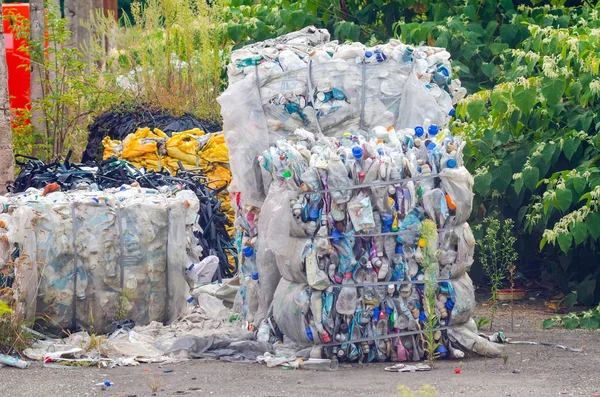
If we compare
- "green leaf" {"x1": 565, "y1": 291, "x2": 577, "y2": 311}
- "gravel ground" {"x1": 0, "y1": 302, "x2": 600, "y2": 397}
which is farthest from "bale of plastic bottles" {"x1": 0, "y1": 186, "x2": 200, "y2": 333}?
"green leaf" {"x1": 565, "y1": 291, "x2": 577, "y2": 311}

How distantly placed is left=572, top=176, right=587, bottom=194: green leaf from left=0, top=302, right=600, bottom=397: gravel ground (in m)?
1.57

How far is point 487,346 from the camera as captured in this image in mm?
6766

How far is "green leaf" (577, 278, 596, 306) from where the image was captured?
8734mm

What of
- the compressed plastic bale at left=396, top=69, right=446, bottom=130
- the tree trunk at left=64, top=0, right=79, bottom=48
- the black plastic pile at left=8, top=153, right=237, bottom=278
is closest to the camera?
the compressed plastic bale at left=396, top=69, right=446, bottom=130

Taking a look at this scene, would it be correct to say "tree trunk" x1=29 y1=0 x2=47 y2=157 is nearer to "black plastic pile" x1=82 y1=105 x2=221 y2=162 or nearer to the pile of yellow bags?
"black plastic pile" x1=82 y1=105 x2=221 y2=162

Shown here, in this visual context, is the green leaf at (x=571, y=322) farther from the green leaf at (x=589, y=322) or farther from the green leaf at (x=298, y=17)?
the green leaf at (x=298, y=17)

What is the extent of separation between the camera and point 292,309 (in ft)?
22.1

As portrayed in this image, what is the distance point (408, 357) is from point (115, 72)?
10054 millimetres

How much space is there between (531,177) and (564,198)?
0.66 metres

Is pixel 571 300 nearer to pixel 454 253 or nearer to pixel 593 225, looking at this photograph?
pixel 593 225

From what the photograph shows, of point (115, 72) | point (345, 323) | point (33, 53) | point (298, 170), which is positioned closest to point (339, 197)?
point (298, 170)

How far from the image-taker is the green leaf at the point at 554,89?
852cm

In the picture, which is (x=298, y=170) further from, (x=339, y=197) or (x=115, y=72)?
(x=115, y=72)

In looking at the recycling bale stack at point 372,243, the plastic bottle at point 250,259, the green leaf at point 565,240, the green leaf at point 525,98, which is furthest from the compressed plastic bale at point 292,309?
the green leaf at point 525,98
